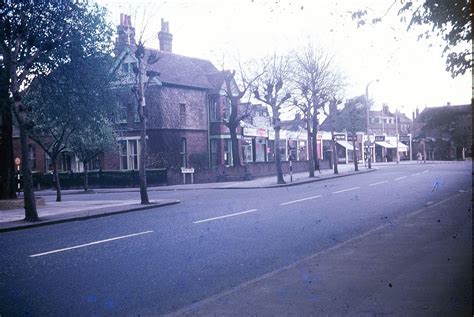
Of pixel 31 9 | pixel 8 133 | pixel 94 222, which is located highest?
pixel 31 9

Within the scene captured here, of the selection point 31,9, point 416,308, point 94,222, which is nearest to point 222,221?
point 94,222

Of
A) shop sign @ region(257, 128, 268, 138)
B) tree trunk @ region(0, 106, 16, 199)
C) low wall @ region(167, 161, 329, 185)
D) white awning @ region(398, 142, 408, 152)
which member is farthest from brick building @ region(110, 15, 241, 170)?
white awning @ region(398, 142, 408, 152)

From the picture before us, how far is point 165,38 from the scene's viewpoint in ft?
153

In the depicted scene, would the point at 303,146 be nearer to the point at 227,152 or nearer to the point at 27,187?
the point at 227,152

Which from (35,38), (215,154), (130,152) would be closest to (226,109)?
(215,154)

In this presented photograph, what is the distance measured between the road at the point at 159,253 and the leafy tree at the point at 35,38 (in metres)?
3.87

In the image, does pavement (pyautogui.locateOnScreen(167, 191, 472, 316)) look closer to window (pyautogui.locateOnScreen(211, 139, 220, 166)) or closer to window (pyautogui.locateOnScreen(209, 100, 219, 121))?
window (pyautogui.locateOnScreen(211, 139, 220, 166))

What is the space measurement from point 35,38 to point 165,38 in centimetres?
3032

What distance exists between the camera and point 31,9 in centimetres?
1741

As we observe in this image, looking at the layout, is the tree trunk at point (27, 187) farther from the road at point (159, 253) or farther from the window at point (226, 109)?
the window at point (226, 109)

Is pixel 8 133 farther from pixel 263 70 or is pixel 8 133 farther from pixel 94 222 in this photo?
pixel 263 70

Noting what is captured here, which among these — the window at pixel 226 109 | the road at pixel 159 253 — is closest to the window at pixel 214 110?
the window at pixel 226 109

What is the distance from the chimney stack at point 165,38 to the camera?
46.2m

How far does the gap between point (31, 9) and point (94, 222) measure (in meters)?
9.13
